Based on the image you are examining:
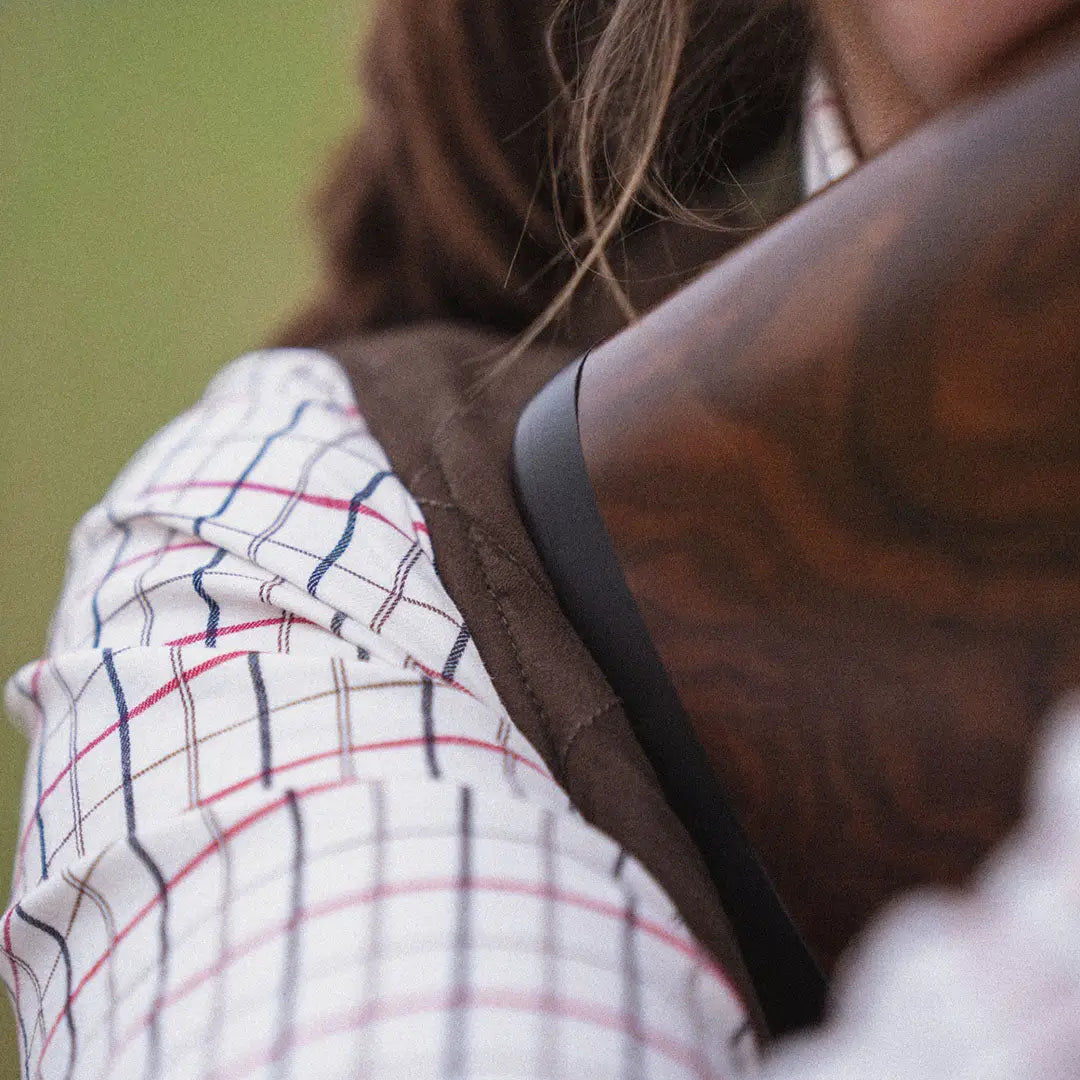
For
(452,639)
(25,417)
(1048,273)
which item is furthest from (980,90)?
(25,417)

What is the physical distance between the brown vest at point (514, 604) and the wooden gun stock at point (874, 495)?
0.03m

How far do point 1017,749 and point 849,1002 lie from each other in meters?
0.09

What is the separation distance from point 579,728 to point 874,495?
0.11 meters

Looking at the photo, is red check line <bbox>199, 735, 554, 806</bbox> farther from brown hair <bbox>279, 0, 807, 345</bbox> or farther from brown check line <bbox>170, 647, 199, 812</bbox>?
brown hair <bbox>279, 0, 807, 345</bbox>

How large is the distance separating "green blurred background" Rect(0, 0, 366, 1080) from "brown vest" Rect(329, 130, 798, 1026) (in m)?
0.96

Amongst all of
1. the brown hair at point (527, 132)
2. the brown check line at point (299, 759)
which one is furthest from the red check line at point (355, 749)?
the brown hair at point (527, 132)

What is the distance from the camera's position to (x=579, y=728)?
0.30m

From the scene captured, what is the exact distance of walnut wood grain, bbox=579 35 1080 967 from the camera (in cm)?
21

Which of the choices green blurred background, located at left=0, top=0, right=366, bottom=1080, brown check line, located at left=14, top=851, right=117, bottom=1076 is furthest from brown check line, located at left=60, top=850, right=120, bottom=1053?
green blurred background, located at left=0, top=0, right=366, bottom=1080

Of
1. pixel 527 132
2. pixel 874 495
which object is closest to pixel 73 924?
pixel 874 495

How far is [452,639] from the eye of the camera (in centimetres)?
30

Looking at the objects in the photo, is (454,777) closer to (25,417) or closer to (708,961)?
(708,961)

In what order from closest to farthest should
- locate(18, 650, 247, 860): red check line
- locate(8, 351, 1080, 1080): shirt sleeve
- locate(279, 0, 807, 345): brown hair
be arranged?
1. locate(8, 351, 1080, 1080): shirt sleeve
2. locate(18, 650, 247, 860): red check line
3. locate(279, 0, 807, 345): brown hair

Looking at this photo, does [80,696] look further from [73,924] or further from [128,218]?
[128,218]
